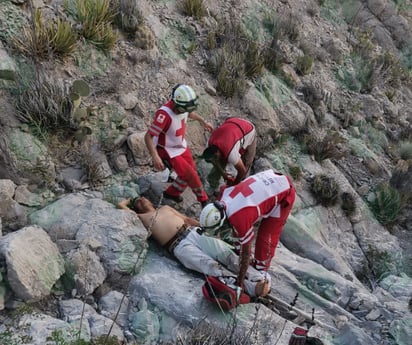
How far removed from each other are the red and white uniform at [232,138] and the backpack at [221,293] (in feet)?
6.35

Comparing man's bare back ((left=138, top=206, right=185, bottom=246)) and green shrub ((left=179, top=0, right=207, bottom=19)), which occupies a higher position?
green shrub ((left=179, top=0, right=207, bottom=19))

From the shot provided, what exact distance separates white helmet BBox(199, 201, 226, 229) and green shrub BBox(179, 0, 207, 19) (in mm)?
4986

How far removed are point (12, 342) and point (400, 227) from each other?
656cm

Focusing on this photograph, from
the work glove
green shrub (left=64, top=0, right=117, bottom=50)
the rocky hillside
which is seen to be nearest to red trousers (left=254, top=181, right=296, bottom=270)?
the rocky hillside

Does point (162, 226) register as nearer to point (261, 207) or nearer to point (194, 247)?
point (194, 247)

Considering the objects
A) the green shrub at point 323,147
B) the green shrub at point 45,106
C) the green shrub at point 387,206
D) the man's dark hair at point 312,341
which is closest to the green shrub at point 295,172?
the green shrub at point 323,147

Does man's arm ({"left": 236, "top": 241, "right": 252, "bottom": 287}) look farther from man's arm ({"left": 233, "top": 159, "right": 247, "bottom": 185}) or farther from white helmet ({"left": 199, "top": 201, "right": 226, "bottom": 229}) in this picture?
man's arm ({"left": 233, "top": 159, "right": 247, "bottom": 185})

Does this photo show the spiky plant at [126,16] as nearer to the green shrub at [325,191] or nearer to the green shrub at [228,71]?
the green shrub at [228,71]

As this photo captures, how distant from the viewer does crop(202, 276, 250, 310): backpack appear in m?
4.13

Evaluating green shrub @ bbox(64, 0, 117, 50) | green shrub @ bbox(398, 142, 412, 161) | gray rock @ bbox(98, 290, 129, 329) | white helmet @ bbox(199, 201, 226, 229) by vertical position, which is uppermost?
green shrub @ bbox(64, 0, 117, 50)

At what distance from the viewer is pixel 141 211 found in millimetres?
5242

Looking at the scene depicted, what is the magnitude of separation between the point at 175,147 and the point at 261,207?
164cm

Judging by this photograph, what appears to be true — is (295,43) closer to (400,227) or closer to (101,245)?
(400,227)

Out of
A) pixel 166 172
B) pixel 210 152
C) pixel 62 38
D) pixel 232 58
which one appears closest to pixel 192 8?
pixel 232 58
